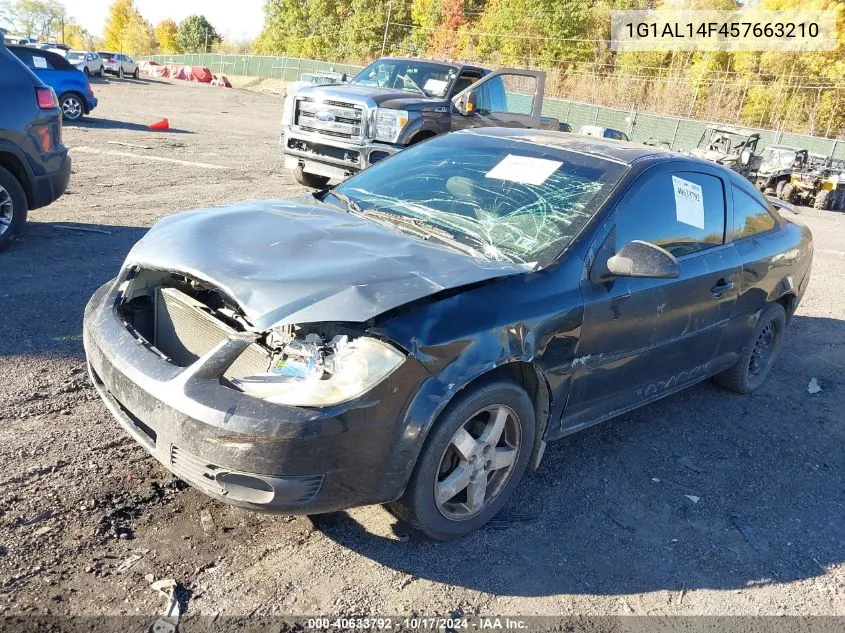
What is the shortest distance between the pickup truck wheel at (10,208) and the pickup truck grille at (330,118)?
464 cm

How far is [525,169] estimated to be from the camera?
150 inches

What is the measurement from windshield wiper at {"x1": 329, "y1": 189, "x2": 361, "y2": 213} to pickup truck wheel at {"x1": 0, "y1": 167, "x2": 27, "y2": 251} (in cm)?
348

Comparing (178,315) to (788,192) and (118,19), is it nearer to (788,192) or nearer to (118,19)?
(788,192)

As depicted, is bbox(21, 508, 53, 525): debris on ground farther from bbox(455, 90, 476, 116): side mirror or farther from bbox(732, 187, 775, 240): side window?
bbox(455, 90, 476, 116): side mirror

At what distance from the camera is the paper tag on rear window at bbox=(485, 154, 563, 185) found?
3.73 meters

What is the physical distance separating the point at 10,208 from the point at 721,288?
573 centimetres

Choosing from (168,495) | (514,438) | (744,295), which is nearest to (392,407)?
(514,438)

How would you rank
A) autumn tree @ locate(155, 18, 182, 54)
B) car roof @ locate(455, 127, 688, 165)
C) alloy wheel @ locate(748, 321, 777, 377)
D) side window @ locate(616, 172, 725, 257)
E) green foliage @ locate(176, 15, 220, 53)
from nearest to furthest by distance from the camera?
1. side window @ locate(616, 172, 725, 257)
2. car roof @ locate(455, 127, 688, 165)
3. alloy wheel @ locate(748, 321, 777, 377)
4. green foliage @ locate(176, 15, 220, 53)
5. autumn tree @ locate(155, 18, 182, 54)

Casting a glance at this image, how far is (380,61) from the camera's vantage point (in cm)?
1162

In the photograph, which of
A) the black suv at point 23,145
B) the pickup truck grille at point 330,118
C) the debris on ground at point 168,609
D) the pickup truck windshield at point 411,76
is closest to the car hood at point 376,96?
the pickup truck grille at point 330,118

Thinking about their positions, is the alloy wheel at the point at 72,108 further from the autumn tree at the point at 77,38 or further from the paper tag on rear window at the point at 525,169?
the autumn tree at the point at 77,38

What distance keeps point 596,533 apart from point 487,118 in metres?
8.69

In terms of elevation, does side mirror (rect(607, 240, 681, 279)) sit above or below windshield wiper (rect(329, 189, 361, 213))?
below

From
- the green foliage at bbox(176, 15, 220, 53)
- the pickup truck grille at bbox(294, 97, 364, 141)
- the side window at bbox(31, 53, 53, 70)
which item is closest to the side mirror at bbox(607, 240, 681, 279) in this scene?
the pickup truck grille at bbox(294, 97, 364, 141)
